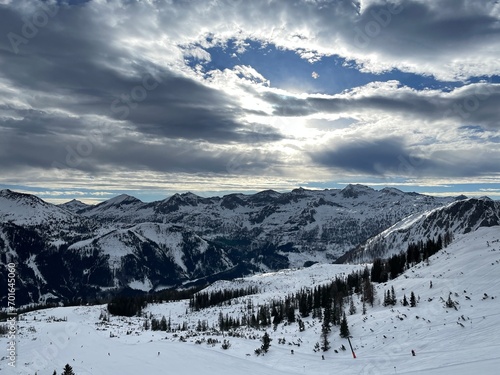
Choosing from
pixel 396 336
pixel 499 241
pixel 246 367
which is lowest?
pixel 246 367

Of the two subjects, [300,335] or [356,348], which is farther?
[300,335]

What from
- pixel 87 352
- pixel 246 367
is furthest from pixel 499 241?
pixel 87 352

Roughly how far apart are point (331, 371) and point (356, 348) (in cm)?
811

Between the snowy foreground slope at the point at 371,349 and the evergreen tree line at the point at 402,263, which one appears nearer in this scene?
the snowy foreground slope at the point at 371,349

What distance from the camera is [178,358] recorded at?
1492 inches

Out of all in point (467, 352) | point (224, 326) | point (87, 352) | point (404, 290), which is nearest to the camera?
point (467, 352)

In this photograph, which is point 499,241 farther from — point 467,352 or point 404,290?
point 467,352

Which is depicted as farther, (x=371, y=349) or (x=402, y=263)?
(x=402, y=263)

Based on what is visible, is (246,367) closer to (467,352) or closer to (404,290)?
(467,352)

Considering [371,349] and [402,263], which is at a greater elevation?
[371,349]

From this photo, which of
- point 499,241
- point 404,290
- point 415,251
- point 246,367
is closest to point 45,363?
Answer: point 246,367

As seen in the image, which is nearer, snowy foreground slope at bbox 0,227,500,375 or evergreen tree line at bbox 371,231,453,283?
snowy foreground slope at bbox 0,227,500,375

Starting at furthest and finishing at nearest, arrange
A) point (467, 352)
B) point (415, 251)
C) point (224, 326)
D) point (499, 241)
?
1. point (415, 251)
2. point (224, 326)
3. point (499, 241)
4. point (467, 352)

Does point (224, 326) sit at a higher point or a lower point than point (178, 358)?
lower
